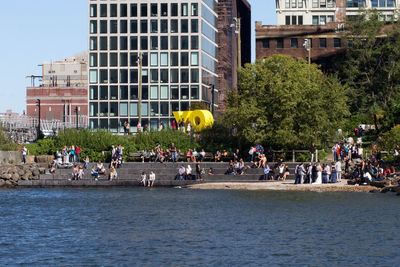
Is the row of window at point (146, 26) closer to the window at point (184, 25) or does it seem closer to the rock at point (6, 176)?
the window at point (184, 25)

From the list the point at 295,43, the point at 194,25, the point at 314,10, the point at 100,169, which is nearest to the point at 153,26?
the point at 194,25

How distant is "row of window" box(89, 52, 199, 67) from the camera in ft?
593

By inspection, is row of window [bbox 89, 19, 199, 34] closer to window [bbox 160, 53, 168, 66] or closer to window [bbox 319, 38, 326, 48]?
window [bbox 160, 53, 168, 66]

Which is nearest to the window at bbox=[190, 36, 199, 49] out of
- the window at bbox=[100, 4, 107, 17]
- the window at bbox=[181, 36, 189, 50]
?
the window at bbox=[181, 36, 189, 50]

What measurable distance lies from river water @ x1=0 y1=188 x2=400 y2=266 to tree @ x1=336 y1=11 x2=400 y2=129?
66.4 m

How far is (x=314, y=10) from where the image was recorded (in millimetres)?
183750

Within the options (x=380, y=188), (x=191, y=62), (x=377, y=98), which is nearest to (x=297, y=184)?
(x=380, y=188)

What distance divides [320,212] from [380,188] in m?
21.7

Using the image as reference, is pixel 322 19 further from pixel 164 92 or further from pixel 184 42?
pixel 164 92

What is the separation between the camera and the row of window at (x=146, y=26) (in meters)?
180

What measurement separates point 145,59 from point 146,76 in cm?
263

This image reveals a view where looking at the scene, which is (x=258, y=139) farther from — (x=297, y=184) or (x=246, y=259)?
(x=246, y=259)

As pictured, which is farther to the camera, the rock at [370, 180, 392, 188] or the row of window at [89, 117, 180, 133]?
the row of window at [89, 117, 180, 133]

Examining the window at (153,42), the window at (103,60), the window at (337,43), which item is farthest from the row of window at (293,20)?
the window at (103,60)
